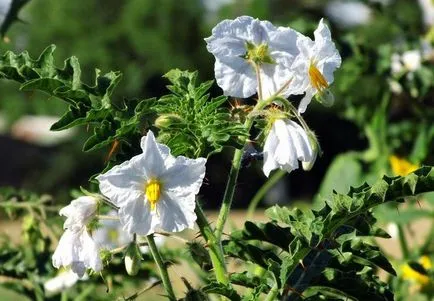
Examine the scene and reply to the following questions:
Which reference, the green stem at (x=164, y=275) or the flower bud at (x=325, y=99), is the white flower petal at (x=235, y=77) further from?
the green stem at (x=164, y=275)

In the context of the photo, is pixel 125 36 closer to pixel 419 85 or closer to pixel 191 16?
pixel 191 16

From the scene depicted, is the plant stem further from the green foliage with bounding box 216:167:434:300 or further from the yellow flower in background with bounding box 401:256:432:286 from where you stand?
the yellow flower in background with bounding box 401:256:432:286

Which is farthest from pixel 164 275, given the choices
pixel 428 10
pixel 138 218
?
pixel 428 10

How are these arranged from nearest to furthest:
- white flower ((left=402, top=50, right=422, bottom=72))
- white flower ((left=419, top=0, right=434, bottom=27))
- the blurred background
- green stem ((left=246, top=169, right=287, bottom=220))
Result: green stem ((left=246, top=169, right=287, bottom=220)), white flower ((left=402, top=50, right=422, bottom=72)), white flower ((left=419, top=0, right=434, bottom=27)), the blurred background

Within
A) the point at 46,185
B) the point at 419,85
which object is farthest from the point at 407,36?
the point at 46,185

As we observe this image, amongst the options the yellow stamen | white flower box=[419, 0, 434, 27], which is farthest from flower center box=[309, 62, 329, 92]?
white flower box=[419, 0, 434, 27]

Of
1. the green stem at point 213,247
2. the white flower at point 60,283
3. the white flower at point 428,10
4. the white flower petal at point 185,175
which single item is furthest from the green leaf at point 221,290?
the white flower at point 428,10
